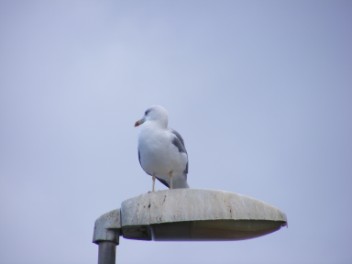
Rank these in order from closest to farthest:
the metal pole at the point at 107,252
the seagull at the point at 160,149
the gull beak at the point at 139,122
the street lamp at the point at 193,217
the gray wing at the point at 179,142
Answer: the street lamp at the point at 193,217, the metal pole at the point at 107,252, the seagull at the point at 160,149, the gray wing at the point at 179,142, the gull beak at the point at 139,122

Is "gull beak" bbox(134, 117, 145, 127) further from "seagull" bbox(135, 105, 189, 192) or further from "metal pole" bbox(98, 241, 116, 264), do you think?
"metal pole" bbox(98, 241, 116, 264)

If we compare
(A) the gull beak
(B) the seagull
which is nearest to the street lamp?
(B) the seagull

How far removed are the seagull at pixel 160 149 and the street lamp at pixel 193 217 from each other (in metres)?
1.93

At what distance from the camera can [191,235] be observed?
179 inches

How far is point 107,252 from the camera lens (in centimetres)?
475

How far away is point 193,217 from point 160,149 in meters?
2.48

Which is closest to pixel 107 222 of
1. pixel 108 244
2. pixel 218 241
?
pixel 108 244

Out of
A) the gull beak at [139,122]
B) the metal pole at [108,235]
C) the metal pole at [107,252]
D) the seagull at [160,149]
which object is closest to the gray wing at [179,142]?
the seagull at [160,149]

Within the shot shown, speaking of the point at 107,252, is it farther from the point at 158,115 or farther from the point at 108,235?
the point at 158,115

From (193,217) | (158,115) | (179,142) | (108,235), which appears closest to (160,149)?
(179,142)

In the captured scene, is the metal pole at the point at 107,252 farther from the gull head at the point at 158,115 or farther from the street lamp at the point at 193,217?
the gull head at the point at 158,115

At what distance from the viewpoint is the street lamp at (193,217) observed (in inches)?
165

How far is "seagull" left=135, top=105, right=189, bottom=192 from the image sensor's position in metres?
6.58

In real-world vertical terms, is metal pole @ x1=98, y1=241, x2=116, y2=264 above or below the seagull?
below
